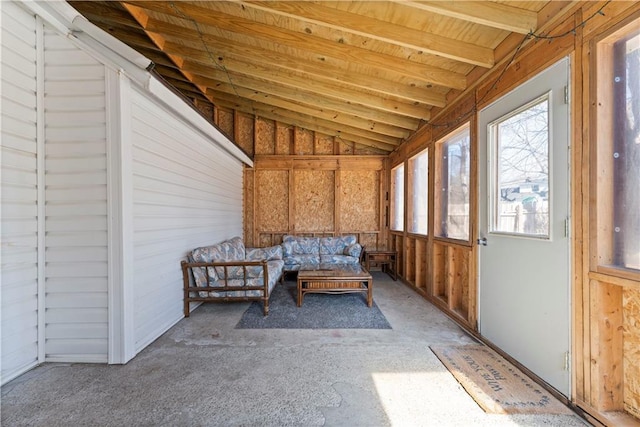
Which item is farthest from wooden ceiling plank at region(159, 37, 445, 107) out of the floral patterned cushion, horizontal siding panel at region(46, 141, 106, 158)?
the floral patterned cushion

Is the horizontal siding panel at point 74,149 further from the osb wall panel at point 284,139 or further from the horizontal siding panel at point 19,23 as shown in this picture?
the osb wall panel at point 284,139

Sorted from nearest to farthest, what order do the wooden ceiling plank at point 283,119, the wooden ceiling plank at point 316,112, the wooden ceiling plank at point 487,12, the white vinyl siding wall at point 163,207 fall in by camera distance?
the wooden ceiling plank at point 487,12 < the white vinyl siding wall at point 163,207 < the wooden ceiling plank at point 316,112 < the wooden ceiling plank at point 283,119

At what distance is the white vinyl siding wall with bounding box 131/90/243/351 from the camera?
241cm

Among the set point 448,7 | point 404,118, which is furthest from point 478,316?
point 404,118

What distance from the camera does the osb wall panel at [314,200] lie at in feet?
19.6

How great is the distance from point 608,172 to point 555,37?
105cm

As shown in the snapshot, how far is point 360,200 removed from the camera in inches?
237

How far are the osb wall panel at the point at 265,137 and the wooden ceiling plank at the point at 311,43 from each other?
3.20m

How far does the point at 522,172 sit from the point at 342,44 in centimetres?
214

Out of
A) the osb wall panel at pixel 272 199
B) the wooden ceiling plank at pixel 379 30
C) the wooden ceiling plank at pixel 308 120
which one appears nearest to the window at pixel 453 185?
the wooden ceiling plank at pixel 379 30

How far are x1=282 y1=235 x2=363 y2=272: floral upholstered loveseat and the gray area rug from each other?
1.14m

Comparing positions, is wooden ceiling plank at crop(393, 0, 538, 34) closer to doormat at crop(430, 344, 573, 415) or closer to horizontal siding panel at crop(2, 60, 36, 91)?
doormat at crop(430, 344, 573, 415)

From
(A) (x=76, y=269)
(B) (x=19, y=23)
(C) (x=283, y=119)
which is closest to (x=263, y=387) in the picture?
(A) (x=76, y=269)

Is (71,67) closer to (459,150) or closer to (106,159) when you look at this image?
(106,159)
